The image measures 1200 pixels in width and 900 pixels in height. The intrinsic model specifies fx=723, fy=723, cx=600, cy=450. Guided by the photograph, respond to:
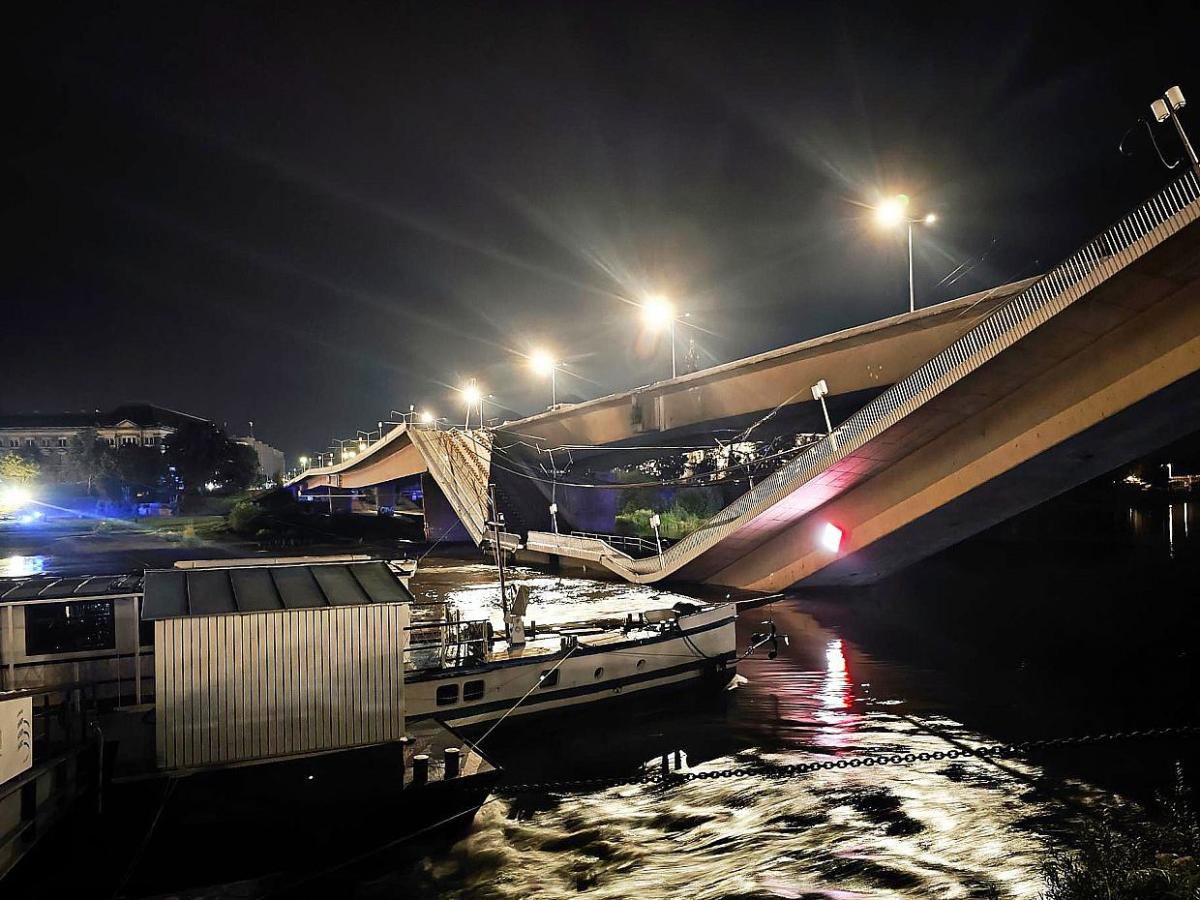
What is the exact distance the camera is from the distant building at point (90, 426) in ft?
421

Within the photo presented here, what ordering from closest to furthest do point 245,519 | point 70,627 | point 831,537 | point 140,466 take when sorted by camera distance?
point 70,627 → point 831,537 → point 245,519 → point 140,466

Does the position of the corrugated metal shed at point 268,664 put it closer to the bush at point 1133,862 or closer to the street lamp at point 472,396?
the bush at point 1133,862

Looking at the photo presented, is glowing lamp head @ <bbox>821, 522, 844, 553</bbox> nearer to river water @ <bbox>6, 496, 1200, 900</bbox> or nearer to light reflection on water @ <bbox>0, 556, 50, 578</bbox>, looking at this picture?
river water @ <bbox>6, 496, 1200, 900</bbox>

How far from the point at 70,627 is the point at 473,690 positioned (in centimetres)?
774

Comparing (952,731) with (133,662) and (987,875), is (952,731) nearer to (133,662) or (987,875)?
(987,875)

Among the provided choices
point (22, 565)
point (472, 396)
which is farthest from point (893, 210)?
point (22, 565)

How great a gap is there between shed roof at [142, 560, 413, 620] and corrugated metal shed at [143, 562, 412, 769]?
29mm

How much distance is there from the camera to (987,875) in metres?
10.2

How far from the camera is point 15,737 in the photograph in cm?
988

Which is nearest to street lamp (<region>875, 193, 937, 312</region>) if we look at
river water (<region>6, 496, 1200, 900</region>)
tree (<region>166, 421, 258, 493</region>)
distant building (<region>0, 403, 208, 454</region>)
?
river water (<region>6, 496, 1200, 900</region>)

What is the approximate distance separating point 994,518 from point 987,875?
23.0 m

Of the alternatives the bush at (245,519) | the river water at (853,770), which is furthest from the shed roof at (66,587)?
the bush at (245,519)

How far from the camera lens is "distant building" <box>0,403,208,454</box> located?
12825 cm

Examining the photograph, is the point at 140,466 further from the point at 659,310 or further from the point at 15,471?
the point at 659,310
